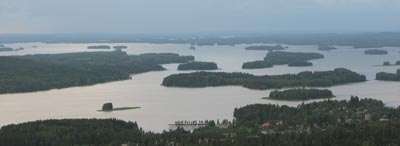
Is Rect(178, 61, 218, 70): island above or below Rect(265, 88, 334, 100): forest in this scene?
below

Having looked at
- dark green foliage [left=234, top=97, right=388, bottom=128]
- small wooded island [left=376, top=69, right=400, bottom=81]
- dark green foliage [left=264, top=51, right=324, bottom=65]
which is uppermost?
dark green foliage [left=234, top=97, right=388, bottom=128]

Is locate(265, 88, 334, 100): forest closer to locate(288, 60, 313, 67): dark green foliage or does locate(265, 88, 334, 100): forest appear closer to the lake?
the lake

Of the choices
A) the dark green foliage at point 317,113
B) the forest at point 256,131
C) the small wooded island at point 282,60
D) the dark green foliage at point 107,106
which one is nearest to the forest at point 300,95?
the dark green foliage at point 317,113

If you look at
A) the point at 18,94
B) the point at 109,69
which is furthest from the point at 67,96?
the point at 109,69

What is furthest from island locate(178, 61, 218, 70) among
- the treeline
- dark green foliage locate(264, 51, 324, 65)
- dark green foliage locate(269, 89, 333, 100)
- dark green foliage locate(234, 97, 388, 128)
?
dark green foliage locate(234, 97, 388, 128)

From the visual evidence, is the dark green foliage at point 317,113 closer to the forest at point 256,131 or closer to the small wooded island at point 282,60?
the forest at point 256,131

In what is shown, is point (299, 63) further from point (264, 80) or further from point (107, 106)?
point (107, 106)

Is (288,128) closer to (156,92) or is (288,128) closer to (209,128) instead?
(209,128)
